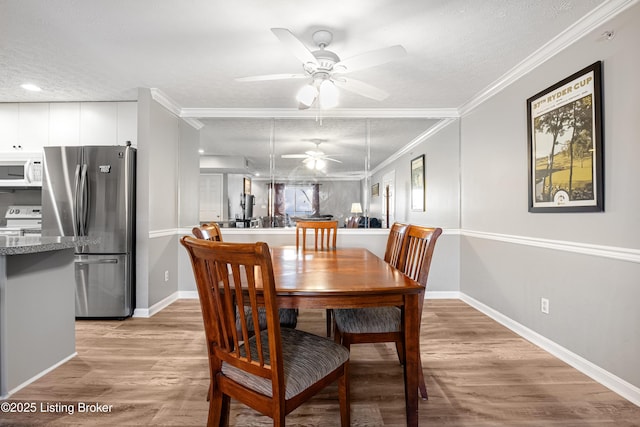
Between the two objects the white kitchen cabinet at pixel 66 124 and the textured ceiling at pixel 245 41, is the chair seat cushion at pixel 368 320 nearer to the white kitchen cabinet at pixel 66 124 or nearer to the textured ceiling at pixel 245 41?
the textured ceiling at pixel 245 41

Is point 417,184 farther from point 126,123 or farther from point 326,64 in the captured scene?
point 126,123

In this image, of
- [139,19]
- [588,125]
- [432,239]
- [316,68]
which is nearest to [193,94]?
[139,19]

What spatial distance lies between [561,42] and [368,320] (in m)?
2.38

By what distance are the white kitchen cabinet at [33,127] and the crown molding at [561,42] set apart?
4.81 metres

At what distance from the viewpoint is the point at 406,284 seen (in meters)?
1.42

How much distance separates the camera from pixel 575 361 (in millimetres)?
2195

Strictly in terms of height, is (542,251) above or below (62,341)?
above

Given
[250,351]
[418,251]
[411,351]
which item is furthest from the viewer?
[418,251]

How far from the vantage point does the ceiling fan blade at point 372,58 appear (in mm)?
1954

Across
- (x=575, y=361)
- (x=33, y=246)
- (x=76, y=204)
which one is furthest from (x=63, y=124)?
(x=575, y=361)

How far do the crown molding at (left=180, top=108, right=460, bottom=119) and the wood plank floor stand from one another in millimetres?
2494

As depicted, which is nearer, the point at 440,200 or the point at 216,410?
the point at 216,410

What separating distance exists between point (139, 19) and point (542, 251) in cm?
334

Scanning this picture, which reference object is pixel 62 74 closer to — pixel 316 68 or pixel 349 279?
pixel 316 68
